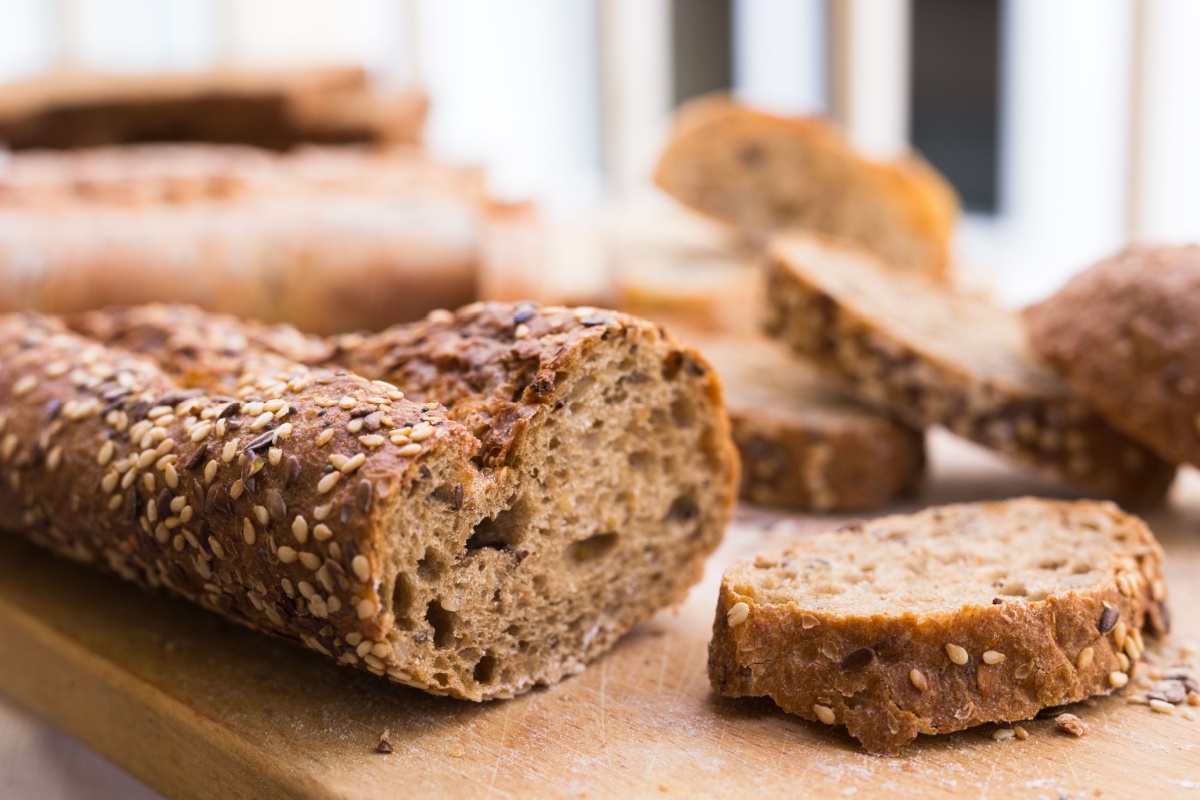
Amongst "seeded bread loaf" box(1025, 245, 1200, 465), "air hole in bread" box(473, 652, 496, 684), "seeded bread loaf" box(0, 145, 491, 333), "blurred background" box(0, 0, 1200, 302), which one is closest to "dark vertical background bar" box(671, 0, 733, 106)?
"blurred background" box(0, 0, 1200, 302)

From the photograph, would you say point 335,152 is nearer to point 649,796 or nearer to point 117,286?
point 117,286

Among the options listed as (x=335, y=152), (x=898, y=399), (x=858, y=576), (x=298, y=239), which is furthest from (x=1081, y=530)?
(x=335, y=152)

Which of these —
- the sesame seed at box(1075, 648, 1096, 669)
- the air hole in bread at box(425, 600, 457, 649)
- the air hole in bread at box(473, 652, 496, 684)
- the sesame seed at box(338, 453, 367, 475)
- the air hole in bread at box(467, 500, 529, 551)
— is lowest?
the air hole in bread at box(473, 652, 496, 684)

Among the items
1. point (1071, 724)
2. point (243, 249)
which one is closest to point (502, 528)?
point (1071, 724)

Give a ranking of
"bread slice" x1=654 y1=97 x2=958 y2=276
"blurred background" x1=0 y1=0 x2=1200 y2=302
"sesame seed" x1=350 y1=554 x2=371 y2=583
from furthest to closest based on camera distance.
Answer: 1. "blurred background" x1=0 y1=0 x2=1200 y2=302
2. "bread slice" x1=654 y1=97 x2=958 y2=276
3. "sesame seed" x1=350 y1=554 x2=371 y2=583

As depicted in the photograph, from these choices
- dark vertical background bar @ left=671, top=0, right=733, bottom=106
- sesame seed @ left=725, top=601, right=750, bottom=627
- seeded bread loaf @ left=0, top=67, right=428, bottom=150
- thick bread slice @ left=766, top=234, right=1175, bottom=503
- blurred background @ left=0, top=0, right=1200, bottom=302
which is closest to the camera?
sesame seed @ left=725, top=601, right=750, bottom=627

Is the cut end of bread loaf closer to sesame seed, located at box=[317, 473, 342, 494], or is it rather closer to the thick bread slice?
sesame seed, located at box=[317, 473, 342, 494]

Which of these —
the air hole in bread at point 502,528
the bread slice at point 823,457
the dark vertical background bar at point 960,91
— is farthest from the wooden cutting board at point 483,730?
the dark vertical background bar at point 960,91
